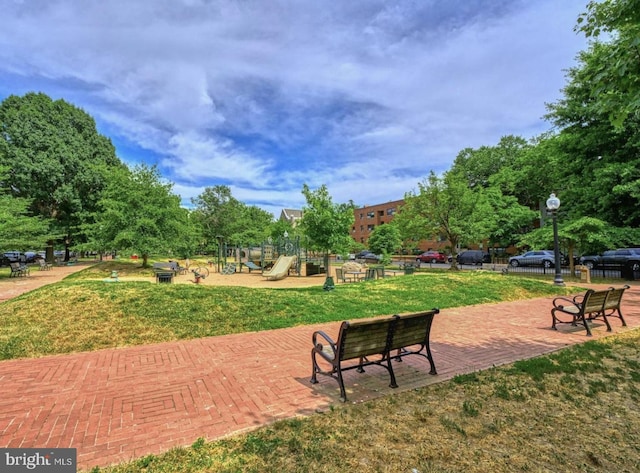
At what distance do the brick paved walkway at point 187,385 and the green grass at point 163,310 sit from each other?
0.56 metres

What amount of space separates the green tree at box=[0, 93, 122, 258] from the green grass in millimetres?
20177

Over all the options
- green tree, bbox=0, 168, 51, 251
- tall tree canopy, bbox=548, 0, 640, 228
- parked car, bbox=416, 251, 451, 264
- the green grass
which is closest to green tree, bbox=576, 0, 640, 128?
the green grass

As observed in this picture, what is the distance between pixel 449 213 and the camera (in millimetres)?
23891

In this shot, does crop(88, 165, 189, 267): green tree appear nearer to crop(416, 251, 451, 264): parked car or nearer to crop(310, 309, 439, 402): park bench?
crop(310, 309, 439, 402): park bench

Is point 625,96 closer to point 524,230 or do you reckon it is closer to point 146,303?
point 146,303

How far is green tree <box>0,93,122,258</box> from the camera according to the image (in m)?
26.1

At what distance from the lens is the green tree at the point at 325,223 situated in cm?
1780

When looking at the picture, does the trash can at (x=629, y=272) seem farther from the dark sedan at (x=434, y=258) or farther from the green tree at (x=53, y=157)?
the green tree at (x=53, y=157)

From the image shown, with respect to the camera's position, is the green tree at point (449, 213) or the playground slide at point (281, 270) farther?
the green tree at point (449, 213)

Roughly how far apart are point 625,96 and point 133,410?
22.3 ft

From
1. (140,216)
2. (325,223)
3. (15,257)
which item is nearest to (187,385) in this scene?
(325,223)

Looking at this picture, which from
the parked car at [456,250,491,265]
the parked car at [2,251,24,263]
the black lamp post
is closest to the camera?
the black lamp post

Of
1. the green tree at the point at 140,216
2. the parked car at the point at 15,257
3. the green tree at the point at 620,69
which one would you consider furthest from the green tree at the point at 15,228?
the green tree at the point at 620,69

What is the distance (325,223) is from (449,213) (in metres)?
10.8
